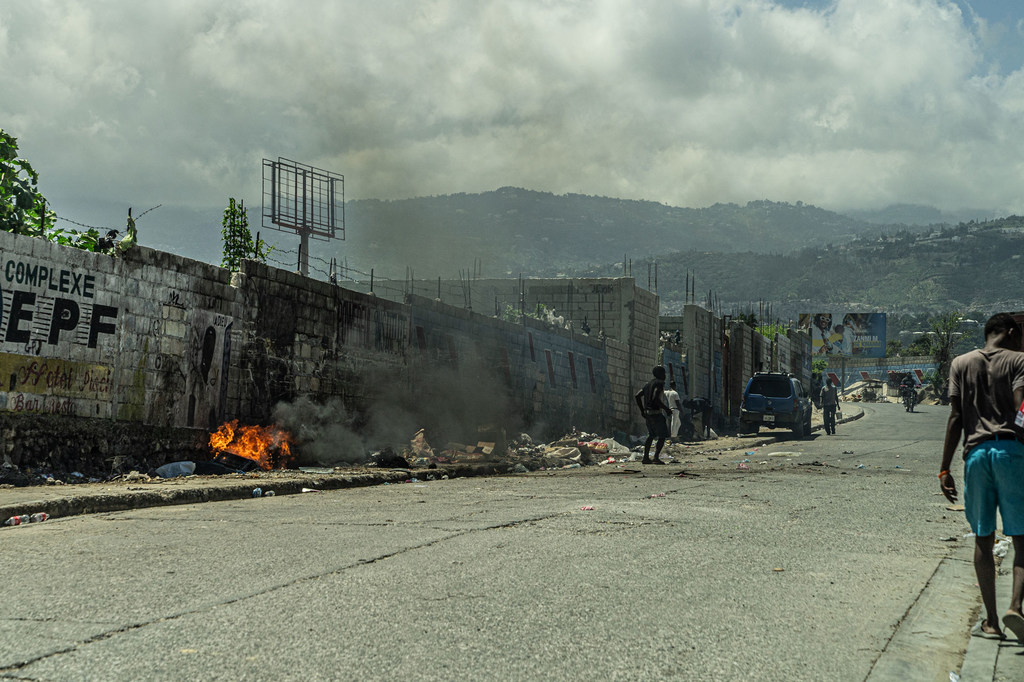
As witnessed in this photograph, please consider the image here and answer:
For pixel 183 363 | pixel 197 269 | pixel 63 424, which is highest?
pixel 197 269

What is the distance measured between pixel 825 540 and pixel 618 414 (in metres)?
25.4

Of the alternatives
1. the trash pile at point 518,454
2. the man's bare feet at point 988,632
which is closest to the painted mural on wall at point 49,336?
the trash pile at point 518,454

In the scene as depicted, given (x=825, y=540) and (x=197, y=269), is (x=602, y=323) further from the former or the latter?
(x=825, y=540)

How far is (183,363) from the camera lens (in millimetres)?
14055

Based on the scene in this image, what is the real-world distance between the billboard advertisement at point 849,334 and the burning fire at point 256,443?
329 ft

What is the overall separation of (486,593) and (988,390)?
2.91 metres

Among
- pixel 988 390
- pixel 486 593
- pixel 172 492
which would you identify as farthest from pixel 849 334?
pixel 486 593

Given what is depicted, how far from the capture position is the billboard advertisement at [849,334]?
109750 mm

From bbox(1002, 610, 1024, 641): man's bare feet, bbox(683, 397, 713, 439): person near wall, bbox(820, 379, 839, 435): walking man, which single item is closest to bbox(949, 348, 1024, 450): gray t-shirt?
bbox(1002, 610, 1024, 641): man's bare feet

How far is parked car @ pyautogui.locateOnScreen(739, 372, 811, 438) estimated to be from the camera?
106ft

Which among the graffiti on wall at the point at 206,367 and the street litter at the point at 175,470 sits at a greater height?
the graffiti on wall at the point at 206,367

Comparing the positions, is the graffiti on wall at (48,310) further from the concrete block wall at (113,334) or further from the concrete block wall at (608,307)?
the concrete block wall at (608,307)

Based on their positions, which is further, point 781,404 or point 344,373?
point 781,404

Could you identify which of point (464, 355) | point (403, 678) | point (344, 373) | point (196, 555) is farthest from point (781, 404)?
point (403, 678)
